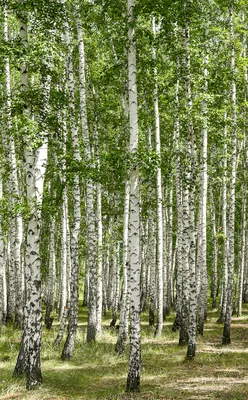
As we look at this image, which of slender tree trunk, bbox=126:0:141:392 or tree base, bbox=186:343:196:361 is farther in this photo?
tree base, bbox=186:343:196:361

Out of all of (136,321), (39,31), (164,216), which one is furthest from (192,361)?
(164,216)

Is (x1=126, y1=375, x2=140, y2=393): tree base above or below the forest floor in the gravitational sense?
above

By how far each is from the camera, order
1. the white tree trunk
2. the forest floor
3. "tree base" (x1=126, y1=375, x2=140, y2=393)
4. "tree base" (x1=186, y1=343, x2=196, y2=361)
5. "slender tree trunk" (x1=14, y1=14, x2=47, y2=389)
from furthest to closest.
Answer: the white tree trunk → "tree base" (x1=186, y1=343, x2=196, y2=361) → "tree base" (x1=126, y1=375, x2=140, y2=393) → "slender tree trunk" (x1=14, y1=14, x2=47, y2=389) → the forest floor

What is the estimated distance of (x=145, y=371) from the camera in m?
11.6

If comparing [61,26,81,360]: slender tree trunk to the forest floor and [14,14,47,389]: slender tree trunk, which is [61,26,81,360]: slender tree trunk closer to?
the forest floor

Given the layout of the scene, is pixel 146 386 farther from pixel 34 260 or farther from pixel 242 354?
pixel 242 354

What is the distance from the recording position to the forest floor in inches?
360

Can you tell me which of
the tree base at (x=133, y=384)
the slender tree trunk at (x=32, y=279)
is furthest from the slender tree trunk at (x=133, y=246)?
the slender tree trunk at (x=32, y=279)

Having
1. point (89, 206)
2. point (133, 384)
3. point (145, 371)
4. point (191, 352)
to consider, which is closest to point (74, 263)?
point (89, 206)


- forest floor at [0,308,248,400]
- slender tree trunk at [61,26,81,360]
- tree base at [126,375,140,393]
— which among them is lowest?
forest floor at [0,308,248,400]

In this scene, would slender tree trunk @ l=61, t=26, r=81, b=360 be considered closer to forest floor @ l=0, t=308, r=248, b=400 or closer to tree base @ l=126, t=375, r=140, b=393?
forest floor @ l=0, t=308, r=248, b=400

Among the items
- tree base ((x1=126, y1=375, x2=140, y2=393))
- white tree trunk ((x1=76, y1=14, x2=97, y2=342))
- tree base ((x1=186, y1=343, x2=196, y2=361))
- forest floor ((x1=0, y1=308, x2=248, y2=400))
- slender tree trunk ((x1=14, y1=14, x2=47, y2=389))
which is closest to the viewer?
forest floor ((x1=0, y1=308, x2=248, y2=400))

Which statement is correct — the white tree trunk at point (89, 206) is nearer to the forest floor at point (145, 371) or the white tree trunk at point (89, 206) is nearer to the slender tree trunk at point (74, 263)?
the slender tree trunk at point (74, 263)

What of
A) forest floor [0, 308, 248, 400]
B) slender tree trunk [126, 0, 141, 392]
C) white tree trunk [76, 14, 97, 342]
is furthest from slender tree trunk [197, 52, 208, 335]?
white tree trunk [76, 14, 97, 342]
